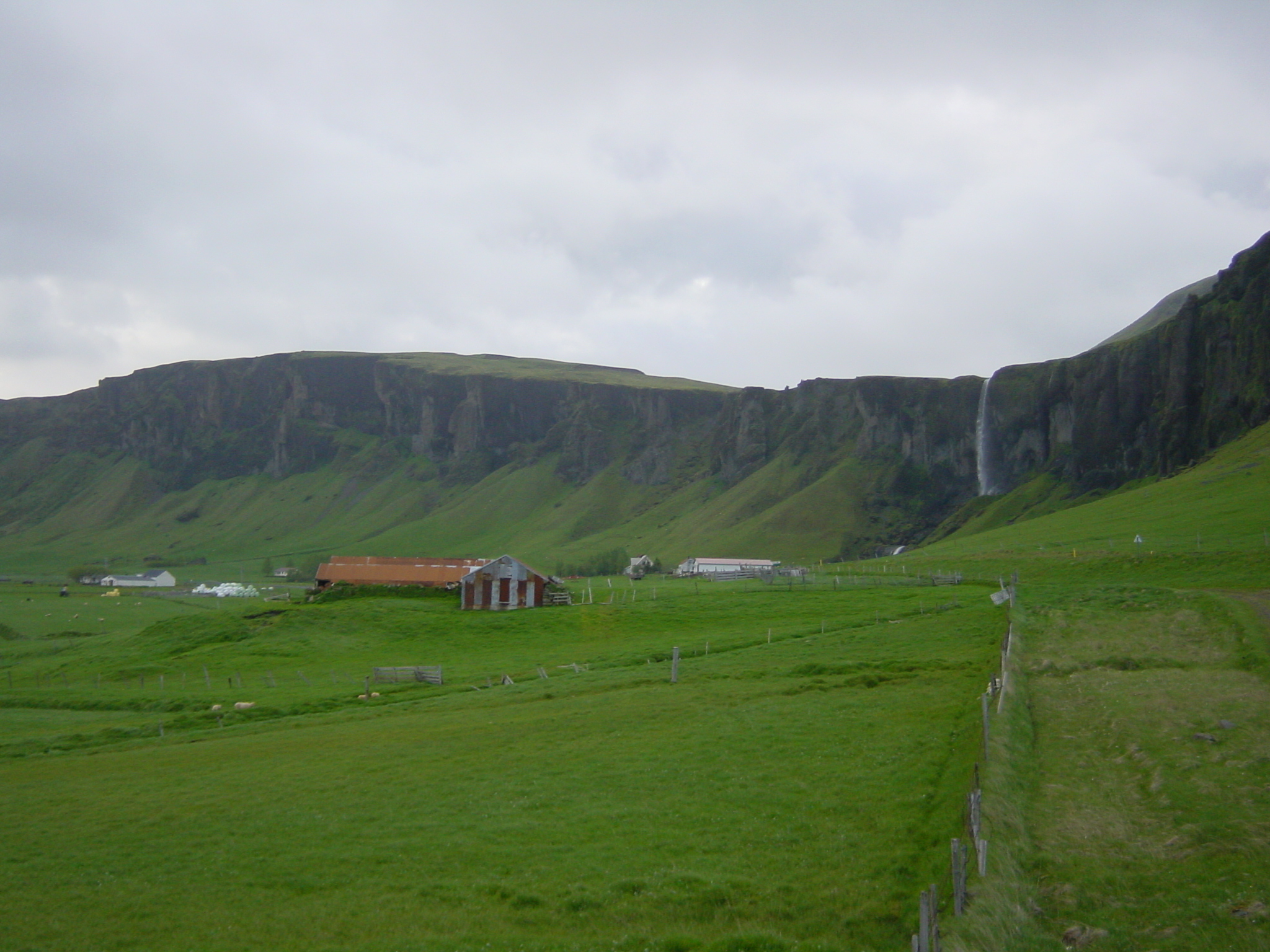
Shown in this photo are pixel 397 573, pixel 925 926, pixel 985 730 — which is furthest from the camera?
pixel 397 573

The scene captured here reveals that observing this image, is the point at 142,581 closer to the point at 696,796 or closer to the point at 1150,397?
the point at 696,796

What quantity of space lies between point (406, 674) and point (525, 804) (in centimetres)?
2931

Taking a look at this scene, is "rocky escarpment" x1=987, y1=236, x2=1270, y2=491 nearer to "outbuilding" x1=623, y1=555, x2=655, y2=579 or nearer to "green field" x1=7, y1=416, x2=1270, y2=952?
"outbuilding" x1=623, y1=555, x2=655, y2=579

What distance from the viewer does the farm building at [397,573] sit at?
85688 mm

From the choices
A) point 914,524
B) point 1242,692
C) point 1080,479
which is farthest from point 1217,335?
point 1242,692

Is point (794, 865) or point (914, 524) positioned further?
point (914, 524)

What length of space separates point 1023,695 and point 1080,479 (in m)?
153

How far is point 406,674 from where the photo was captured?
5106cm

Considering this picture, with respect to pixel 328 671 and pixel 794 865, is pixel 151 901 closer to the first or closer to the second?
pixel 794 865

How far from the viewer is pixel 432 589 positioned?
84.1m

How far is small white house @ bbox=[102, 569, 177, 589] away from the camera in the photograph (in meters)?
182

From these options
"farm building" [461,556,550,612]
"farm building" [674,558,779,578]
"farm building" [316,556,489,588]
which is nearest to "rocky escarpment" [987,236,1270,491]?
"farm building" [674,558,779,578]

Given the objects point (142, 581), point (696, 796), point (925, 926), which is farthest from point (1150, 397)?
point (142, 581)

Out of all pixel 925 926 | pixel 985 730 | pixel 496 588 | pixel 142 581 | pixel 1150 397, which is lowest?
pixel 142 581
